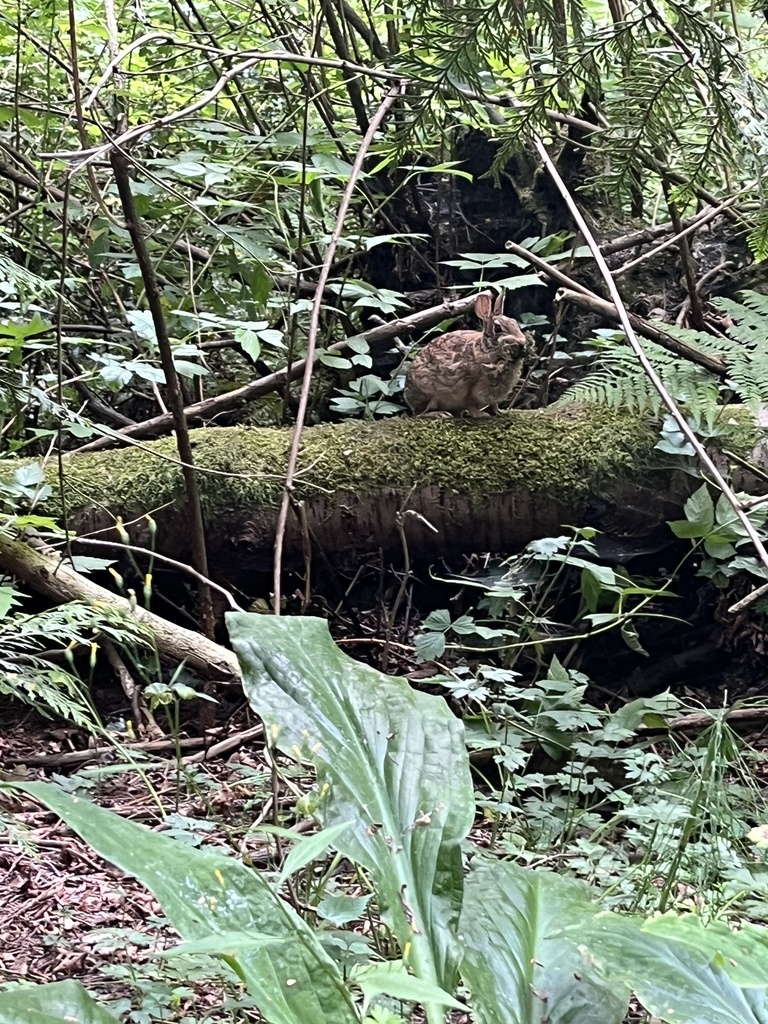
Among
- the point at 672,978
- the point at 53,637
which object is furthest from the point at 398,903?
the point at 53,637

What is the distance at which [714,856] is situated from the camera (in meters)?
2.22

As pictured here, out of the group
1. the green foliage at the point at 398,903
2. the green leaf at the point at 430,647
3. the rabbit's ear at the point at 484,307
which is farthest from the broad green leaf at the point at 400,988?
the rabbit's ear at the point at 484,307

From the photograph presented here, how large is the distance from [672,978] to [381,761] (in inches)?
26.5

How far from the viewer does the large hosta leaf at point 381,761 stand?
160 centimetres

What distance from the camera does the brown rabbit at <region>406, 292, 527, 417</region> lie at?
4004mm

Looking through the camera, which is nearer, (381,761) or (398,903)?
(398,903)

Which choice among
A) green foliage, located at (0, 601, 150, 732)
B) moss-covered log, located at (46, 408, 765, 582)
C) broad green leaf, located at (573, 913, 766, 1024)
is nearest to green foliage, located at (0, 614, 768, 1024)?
broad green leaf, located at (573, 913, 766, 1024)

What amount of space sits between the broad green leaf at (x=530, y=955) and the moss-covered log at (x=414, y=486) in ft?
6.79

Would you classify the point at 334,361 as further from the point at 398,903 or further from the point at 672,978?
the point at 672,978

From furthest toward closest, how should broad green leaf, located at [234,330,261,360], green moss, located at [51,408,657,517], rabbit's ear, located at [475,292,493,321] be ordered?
rabbit's ear, located at [475,292,493,321] → green moss, located at [51,408,657,517] → broad green leaf, located at [234,330,261,360]

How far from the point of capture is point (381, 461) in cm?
381

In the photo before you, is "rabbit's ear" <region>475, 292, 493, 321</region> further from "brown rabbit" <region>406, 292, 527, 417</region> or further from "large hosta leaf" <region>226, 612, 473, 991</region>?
"large hosta leaf" <region>226, 612, 473, 991</region>

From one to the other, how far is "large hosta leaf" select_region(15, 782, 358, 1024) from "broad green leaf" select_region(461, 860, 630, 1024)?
1.04ft

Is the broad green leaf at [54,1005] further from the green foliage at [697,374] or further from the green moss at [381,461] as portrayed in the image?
the green foliage at [697,374]
